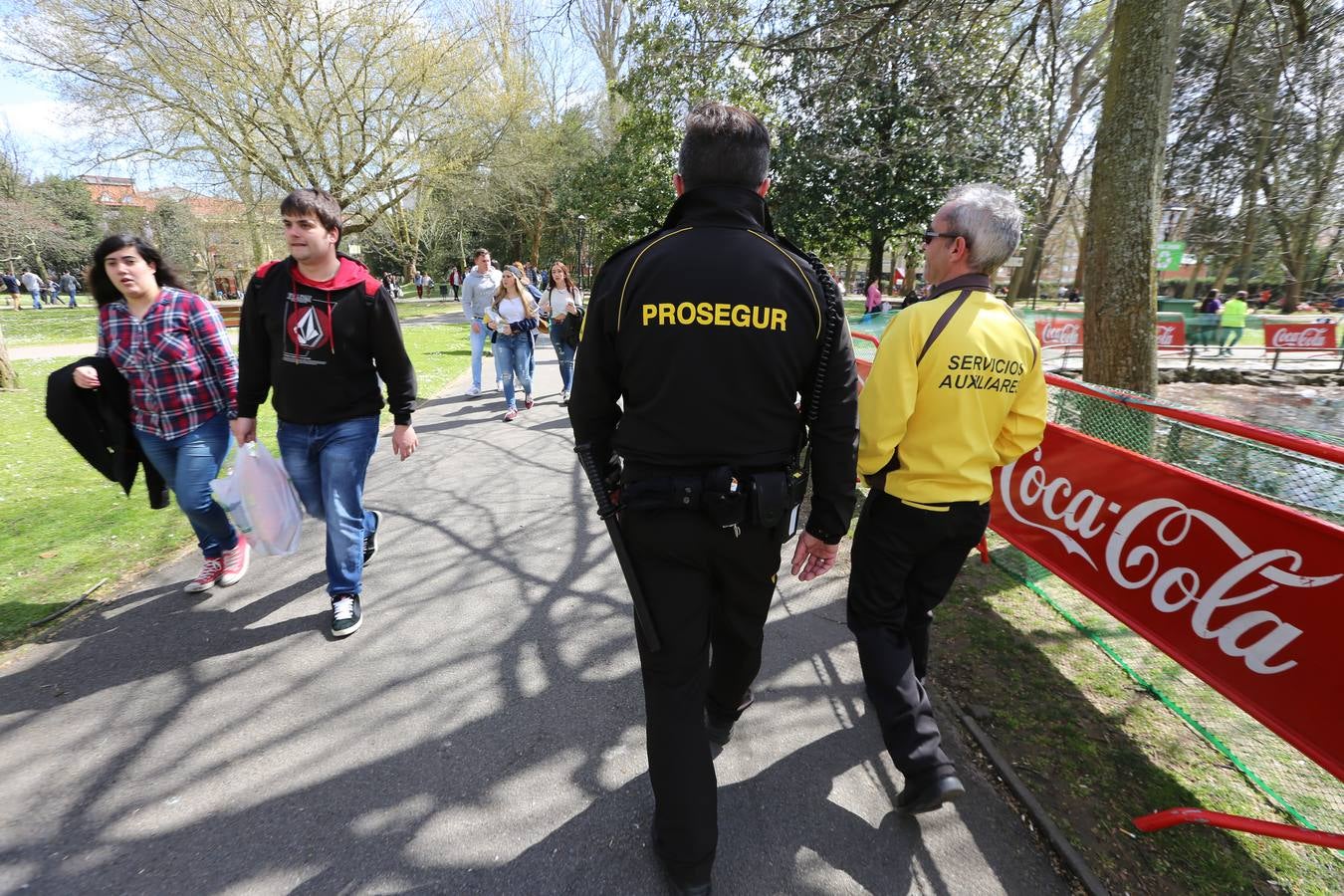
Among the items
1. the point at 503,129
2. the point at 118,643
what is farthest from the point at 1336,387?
the point at 503,129

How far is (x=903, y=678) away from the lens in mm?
2141

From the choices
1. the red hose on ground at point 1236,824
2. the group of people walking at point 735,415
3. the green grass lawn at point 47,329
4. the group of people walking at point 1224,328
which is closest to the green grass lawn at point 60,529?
the group of people walking at point 735,415

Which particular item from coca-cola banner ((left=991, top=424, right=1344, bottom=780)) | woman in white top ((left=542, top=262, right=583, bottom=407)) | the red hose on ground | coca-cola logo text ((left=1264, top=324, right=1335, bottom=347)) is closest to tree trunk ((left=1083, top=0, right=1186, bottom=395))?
coca-cola banner ((left=991, top=424, right=1344, bottom=780))

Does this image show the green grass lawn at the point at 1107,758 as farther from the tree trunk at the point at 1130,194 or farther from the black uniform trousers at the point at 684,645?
the tree trunk at the point at 1130,194

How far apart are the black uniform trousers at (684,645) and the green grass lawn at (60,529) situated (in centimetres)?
337

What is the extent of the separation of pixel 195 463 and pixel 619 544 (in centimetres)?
274

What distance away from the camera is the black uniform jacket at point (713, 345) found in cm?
159

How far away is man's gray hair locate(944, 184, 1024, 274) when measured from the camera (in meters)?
2.05

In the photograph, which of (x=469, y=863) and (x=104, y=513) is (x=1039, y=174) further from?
(x=104, y=513)

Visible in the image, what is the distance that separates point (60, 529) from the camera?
4.20 meters

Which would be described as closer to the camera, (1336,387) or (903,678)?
(903,678)

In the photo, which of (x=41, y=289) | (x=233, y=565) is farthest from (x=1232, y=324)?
(x=41, y=289)

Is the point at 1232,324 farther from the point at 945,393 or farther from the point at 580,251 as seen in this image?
the point at 580,251

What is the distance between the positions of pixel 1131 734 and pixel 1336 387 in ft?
52.2
